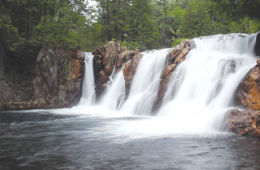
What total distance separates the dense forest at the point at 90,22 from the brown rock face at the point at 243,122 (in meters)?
7.38

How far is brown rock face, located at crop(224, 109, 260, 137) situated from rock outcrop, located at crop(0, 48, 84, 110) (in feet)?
49.4

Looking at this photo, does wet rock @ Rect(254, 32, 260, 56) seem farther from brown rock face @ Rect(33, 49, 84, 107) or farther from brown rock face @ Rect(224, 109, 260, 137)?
brown rock face @ Rect(33, 49, 84, 107)

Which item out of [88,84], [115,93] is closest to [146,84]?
[115,93]

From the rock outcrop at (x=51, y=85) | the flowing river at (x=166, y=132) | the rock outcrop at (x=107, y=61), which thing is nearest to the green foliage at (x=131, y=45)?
the rock outcrop at (x=107, y=61)

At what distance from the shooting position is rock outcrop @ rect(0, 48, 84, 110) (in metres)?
19.4

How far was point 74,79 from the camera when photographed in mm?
21734

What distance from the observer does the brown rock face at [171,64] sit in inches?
552

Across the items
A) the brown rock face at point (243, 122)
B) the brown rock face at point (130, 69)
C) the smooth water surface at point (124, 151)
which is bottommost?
the smooth water surface at point (124, 151)

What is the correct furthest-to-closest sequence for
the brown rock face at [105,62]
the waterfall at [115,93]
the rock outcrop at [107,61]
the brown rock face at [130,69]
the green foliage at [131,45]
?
the green foliage at [131,45] → the brown rock face at [105,62] → the rock outcrop at [107,61] → the waterfall at [115,93] → the brown rock face at [130,69]

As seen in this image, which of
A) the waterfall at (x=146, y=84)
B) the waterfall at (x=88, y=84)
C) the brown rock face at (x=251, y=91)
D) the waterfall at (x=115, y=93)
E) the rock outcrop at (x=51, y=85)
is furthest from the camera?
the waterfall at (x=88, y=84)

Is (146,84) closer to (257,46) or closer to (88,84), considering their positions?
(257,46)

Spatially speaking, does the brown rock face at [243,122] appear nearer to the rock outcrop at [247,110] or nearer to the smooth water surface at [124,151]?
the rock outcrop at [247,110]

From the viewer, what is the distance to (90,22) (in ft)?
93.4

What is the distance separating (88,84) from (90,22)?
31.1ft
